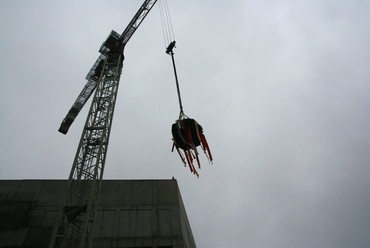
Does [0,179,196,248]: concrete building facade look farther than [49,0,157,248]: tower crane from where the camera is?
Yes

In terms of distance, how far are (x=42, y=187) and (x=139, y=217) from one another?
510 inches

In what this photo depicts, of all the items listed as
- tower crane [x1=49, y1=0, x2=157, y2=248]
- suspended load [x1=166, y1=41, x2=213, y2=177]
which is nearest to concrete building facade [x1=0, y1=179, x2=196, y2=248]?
tower crane [x1=49, y1=0, x2=157, y2=248]

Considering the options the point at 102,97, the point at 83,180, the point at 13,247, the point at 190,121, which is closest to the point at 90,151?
the point at 83,180

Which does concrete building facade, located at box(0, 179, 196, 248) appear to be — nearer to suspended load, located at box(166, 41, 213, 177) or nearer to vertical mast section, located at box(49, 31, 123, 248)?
vertical mast section, located at box(49, 31, 123, 248)

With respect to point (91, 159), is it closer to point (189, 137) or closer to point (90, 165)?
point (90, 165)

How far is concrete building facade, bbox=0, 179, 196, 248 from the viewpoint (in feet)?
96.0

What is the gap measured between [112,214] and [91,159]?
9422 mm

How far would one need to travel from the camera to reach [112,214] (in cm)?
3153

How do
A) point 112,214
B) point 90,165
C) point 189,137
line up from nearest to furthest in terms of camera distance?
1. point 189,137
2. point 90,165
3. point 112,214

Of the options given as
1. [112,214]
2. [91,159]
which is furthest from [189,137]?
[112,214]

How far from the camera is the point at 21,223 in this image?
97.9 feet

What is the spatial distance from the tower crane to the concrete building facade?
243 cm

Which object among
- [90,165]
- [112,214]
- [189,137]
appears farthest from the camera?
[112,214]

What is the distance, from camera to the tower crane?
72.2 ft
